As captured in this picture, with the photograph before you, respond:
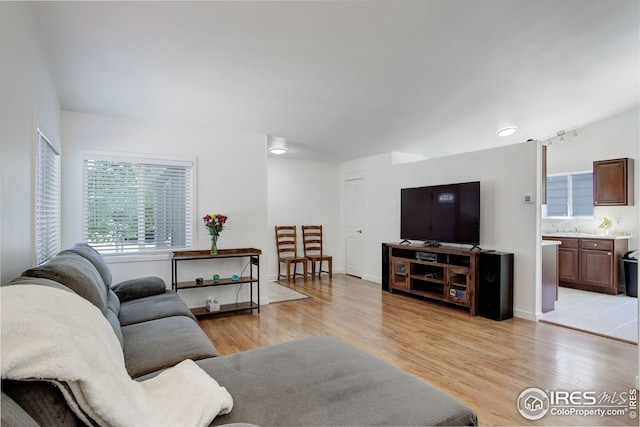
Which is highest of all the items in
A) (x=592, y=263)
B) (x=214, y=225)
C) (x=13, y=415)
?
(x=214, y=225)

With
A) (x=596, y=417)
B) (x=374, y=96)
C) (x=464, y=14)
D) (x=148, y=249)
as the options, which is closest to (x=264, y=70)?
(x=374, y=96)

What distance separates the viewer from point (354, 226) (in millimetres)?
6914

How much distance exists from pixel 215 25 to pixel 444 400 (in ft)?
9.07

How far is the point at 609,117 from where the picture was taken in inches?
215

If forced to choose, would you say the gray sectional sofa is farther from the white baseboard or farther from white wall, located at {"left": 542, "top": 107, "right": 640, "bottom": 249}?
white wall, located at {"left": 542, "top": 107, "right": 640, "bottom": 249}

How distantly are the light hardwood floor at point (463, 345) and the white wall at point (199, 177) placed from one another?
0.88 metres

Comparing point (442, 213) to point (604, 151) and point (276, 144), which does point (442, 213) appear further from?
point (604, 151)

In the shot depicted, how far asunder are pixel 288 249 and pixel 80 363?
569cm

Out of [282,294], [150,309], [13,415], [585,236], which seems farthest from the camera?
[585,236]

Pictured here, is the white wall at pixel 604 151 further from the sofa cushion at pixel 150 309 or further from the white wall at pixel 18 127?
the white wall at pixel 18 127

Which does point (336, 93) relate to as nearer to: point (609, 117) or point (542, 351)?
point (542, 351)

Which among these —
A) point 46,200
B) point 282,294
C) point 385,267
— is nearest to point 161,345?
point 46,200

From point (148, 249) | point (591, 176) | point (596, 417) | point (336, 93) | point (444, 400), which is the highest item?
point (336, 93)

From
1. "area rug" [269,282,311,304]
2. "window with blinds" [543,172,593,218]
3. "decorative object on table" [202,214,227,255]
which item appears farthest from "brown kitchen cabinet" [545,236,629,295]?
"decorative object on table" [202,214,227,255]
